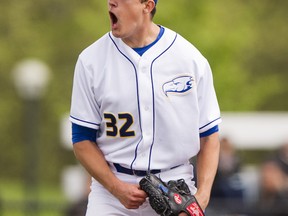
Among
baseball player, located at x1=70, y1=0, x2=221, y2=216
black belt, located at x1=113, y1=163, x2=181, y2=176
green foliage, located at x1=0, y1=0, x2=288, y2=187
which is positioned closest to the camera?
baseball player, located at x1=70, y1=0, x2=221, y2=216

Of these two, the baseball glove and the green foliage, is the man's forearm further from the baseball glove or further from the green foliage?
the green foliage

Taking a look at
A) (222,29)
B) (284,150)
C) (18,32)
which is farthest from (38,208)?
(18,32)

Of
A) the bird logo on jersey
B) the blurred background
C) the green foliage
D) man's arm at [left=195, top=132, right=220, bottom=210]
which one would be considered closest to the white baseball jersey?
the bird logo on jersey

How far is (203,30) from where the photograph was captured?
92.1 ft

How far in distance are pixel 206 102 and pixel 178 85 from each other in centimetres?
26

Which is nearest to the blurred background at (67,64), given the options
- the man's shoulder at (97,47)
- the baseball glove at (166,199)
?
the man's shoulder at (97,47)

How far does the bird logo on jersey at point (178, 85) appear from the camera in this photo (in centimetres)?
713

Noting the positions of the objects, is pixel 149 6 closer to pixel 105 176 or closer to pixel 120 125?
pixel 120 125

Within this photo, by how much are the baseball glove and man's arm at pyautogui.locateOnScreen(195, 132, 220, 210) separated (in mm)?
220

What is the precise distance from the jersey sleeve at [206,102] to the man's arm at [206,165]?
9 cm

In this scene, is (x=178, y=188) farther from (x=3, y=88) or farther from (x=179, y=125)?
(x=3, y=88)

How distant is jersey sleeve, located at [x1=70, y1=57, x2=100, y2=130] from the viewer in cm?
713

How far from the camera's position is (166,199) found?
22.7ft

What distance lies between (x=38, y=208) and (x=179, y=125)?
11.7 meters
